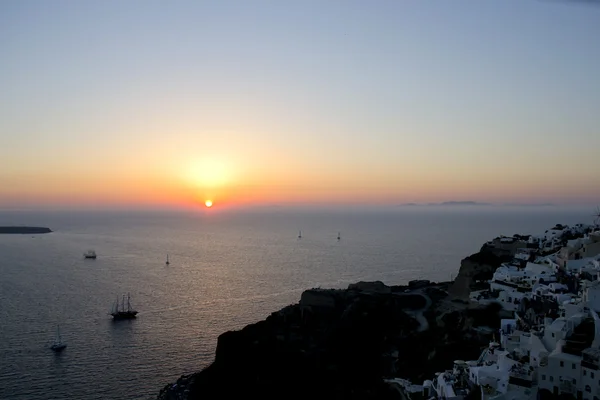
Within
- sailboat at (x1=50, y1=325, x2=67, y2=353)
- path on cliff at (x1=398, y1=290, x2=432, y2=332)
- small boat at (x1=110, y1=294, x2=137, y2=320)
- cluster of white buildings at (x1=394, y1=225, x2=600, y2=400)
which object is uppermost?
cluster of white buildings at (x1=394, y1=225, x2=600, y2=400)

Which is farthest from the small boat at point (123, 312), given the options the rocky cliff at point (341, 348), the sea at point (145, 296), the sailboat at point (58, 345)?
the rocky cliff at point (341, 348)

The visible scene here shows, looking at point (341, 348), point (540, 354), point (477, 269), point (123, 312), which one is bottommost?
point (123, 312)

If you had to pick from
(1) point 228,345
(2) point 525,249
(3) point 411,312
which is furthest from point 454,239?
(1) point 228,345

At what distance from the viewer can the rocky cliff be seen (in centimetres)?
1831

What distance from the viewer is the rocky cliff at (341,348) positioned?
1831 centimetres

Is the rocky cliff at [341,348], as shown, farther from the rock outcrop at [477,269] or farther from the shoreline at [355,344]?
the rock outcrop at [477,269]

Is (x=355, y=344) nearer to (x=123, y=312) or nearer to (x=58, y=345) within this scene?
(x=58, y=345)

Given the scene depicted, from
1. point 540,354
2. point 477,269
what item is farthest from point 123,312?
point 540,354

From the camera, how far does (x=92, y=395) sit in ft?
64.3

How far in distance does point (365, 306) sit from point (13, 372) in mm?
15455

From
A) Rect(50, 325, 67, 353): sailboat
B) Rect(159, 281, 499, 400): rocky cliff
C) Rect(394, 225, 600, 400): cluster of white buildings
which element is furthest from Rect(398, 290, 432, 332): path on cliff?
Rect(50, 325, 67, 353): sailboat

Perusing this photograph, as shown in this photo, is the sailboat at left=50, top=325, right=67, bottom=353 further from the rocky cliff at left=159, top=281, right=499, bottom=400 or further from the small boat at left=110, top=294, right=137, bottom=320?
the rocky cliff at left=159, top=281, right=499, bottom=400

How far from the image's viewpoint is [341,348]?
21.3 m

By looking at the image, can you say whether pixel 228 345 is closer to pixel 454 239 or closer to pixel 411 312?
pixel 411 312
